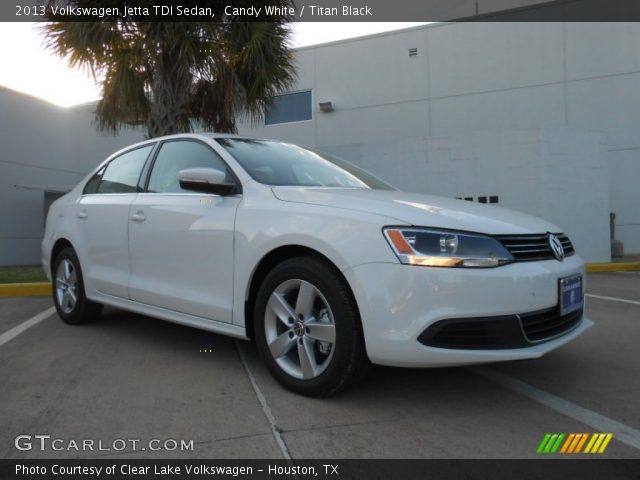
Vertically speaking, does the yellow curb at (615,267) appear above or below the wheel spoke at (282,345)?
below

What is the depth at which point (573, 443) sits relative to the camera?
7.43 ft

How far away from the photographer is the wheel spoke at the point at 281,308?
280 cm

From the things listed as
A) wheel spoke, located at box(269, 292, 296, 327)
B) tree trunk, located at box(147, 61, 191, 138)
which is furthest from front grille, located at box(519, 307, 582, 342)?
tree trunk, located at box(147, 61, 191, 138)

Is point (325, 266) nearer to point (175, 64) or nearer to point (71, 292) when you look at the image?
point (71, 292)

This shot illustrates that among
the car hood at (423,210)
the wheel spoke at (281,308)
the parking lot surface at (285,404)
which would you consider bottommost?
the parking lot surface at (285,404)

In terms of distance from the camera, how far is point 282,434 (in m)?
2.36

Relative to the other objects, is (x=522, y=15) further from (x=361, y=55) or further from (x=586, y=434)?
(x=586, y=434)

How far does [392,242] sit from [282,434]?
1055mm

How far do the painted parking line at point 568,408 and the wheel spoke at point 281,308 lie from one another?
1.35 metres

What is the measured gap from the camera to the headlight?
242 centimetres

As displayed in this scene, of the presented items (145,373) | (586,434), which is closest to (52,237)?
(145,373)

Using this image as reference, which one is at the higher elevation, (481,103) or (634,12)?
(634,12)

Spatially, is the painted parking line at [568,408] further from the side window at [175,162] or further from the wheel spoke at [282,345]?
the side window at [175,162]
